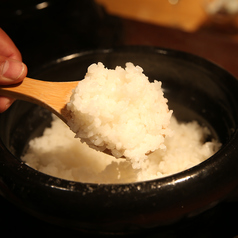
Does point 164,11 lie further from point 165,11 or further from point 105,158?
point 105,158

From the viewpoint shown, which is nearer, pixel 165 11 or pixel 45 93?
pixel 45 93

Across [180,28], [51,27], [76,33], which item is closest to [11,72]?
[51,27]

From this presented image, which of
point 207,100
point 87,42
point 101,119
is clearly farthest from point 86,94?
point 87,42

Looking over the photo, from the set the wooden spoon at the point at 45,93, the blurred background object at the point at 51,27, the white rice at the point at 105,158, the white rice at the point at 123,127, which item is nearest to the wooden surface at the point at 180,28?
the blurred background object at the point at 51,27

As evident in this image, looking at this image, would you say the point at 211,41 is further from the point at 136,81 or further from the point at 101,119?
the point at 101,119

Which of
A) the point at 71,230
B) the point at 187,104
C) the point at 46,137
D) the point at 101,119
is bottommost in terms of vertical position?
the point at 46,137

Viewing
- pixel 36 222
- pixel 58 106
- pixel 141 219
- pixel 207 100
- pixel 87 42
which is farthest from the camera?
pixel 87 42
